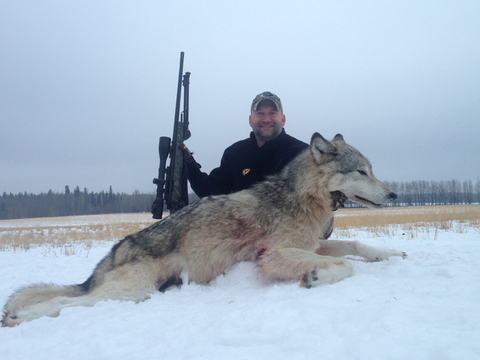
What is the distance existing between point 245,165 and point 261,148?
0.55m

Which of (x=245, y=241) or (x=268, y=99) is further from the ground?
(x=268, y=99)

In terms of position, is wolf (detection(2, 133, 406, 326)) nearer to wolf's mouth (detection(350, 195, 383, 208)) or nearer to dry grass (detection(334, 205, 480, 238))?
wolf's mouth (detection(350, 195, 383, 208))

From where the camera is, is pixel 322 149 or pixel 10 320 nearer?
pixel 10 320

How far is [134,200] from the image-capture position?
88.1 m

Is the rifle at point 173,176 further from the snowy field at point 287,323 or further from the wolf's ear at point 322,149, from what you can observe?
the wolf's ear at point 322,149

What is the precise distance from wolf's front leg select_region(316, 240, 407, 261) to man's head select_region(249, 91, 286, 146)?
9.51 feet

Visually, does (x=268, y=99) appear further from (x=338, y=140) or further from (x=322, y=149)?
(x=322, y=149)

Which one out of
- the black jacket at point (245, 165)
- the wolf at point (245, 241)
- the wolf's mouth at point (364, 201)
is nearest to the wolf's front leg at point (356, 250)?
the wolf at point (245, 241)

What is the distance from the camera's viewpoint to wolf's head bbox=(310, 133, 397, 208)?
13.3 ft

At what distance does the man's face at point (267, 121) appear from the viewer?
6406 millimetres

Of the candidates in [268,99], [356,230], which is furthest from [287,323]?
[356,230]

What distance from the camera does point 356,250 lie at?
4.40 m

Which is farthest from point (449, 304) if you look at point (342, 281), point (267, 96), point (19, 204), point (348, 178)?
point (19, 204)

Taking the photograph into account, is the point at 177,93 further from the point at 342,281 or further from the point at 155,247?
the point at 342,281
